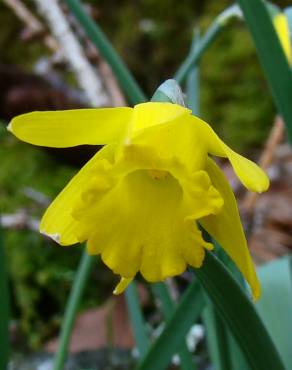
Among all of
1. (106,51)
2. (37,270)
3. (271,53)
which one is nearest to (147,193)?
(271,53)

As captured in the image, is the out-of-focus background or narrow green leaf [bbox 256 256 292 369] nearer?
narrow green leaf [bbox 256 256 292 369]

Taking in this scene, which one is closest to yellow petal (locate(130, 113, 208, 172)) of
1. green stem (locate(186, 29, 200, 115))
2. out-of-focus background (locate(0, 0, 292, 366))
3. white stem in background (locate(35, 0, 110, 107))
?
green stem (locate(186, 29, 200, 115))

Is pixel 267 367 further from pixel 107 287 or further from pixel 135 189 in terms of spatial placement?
pixel 107 287

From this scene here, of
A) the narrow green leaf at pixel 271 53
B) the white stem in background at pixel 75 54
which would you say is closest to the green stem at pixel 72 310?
the narrow green leaf at pixel 271 53

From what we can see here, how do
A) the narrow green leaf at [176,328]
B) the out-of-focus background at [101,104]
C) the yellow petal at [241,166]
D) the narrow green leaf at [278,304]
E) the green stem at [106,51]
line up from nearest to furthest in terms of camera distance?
the yellow petal at [241,166]
the narrow green leaf at [176,328]
the green stem at [106,51]
the narrow green leaf at [278,304]
the out-of-focus background at [101,104]

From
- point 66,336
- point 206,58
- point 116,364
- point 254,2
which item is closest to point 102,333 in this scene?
point 116,364

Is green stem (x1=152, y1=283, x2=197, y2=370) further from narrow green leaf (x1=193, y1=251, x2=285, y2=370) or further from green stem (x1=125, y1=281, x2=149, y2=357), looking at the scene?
narrow green leaf (x1=193, y1=251, x2=285, y2=370)

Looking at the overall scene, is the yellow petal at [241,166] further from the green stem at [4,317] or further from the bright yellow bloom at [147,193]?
the green stem at [4,317]
